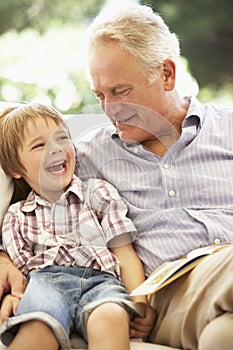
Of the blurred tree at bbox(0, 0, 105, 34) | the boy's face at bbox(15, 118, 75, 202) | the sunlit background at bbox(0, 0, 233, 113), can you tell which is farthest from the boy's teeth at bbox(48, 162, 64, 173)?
the blurred tree at bbox(0, 0, 105, 34)

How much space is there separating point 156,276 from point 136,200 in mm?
305

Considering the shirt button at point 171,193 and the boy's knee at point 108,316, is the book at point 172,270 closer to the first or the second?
the boy's knee at point 108,316

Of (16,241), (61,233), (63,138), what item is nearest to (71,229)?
(61,233)

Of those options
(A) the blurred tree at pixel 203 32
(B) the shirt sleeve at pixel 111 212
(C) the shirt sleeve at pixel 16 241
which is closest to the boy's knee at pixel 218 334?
(B) the shirt sleeve at pixel 111 212

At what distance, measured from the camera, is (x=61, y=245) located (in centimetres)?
196

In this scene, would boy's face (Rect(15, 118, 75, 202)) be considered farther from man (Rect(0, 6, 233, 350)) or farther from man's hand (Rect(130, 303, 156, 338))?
man's hand (Rect(130, 303, 156, 338))

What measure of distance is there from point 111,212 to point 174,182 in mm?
192

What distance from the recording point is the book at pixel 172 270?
69.7 inches

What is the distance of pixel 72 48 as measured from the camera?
5.55 metres

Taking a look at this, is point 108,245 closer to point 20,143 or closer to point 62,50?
point 20,143

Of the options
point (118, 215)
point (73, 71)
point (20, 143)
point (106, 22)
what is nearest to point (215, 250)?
point (118, 215)

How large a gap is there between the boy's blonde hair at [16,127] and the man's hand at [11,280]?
271 millimetres

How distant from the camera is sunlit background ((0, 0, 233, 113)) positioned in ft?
Result: 18.1

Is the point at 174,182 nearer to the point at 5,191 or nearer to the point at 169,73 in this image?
the point at 169,73
